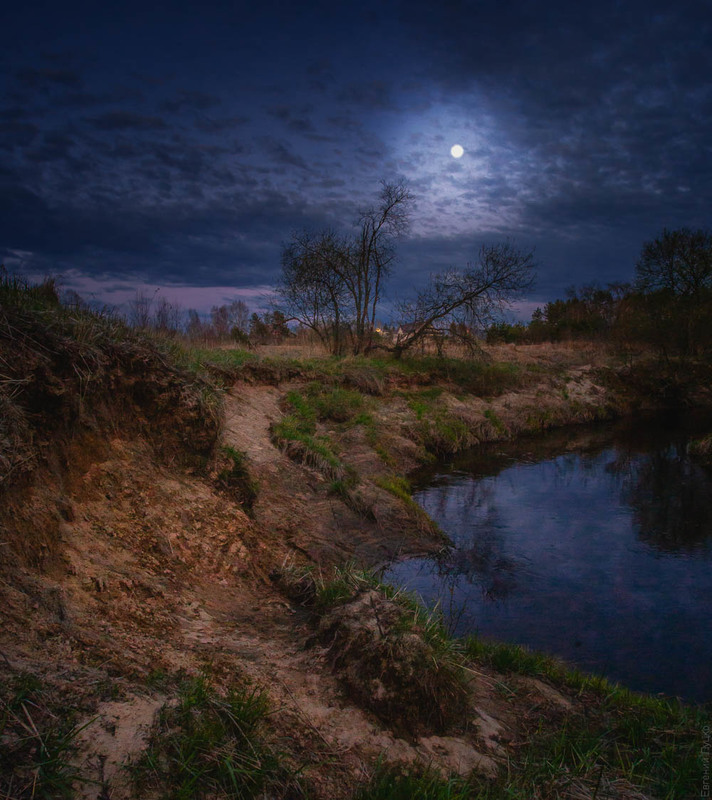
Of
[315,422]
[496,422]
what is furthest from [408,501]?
[496,422]

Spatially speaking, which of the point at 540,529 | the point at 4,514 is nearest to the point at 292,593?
the point at 4,514

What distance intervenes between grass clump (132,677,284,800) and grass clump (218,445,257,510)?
3.72 meters

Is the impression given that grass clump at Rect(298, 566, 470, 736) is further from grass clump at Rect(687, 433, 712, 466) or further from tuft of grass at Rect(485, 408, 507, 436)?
tuft of grass at Rect(485, 408, 507, 436)

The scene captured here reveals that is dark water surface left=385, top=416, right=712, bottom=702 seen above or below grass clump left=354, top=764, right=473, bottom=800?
below

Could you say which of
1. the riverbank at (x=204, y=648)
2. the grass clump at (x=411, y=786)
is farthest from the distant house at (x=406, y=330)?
the grass clump at (x=411, y=786)

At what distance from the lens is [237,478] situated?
6617 mm

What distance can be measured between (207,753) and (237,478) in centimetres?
441

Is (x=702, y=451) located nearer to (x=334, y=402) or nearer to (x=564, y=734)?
(x=334, y=402)

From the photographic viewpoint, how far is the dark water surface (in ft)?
18.0

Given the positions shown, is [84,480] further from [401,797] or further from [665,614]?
[665,614]

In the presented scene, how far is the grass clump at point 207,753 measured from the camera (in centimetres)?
216

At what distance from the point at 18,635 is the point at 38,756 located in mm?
907

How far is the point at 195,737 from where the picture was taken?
2367 mm

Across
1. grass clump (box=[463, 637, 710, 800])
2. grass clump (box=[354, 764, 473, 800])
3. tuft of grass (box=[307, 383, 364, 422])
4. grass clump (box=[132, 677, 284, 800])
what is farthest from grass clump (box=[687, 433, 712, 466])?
grass clump (box=[132, 677, 284, 800])
